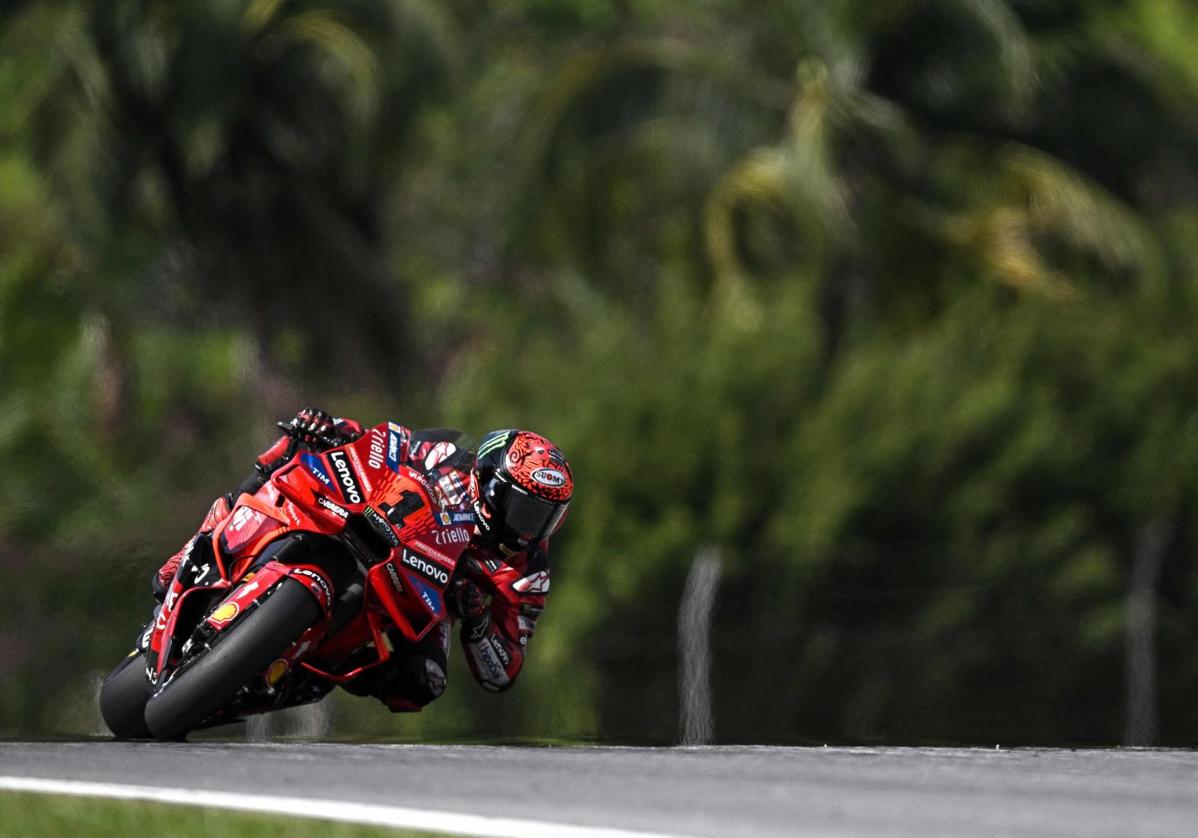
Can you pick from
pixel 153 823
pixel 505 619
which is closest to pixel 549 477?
pixel 505 619

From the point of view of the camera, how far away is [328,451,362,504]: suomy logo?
869cm

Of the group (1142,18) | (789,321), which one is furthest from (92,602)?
Answer: (1142,18)

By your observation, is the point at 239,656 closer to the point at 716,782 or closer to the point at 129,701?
the point at 129,701

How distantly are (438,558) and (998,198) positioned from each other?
17723mm

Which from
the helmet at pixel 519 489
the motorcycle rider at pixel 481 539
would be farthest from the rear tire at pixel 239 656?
the helmet at pixel 519 489

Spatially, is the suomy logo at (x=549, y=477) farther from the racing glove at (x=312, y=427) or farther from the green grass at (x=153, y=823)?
the green grass at (x=153, y=823)

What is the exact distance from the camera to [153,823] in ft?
21.6

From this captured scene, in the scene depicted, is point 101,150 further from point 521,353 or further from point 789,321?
point 789,321

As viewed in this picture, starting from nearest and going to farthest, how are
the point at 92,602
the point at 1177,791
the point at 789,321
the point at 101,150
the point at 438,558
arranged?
the point at 1177,791
the point at 438,558
the point at 92,602
the point at 789,321
the point at 101,150

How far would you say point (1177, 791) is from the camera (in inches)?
273

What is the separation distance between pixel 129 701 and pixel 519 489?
1681mm

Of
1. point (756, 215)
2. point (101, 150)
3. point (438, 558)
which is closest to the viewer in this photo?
point (438, 558)

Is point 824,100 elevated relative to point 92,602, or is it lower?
elevated

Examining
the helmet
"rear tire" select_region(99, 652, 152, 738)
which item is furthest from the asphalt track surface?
the helmet
